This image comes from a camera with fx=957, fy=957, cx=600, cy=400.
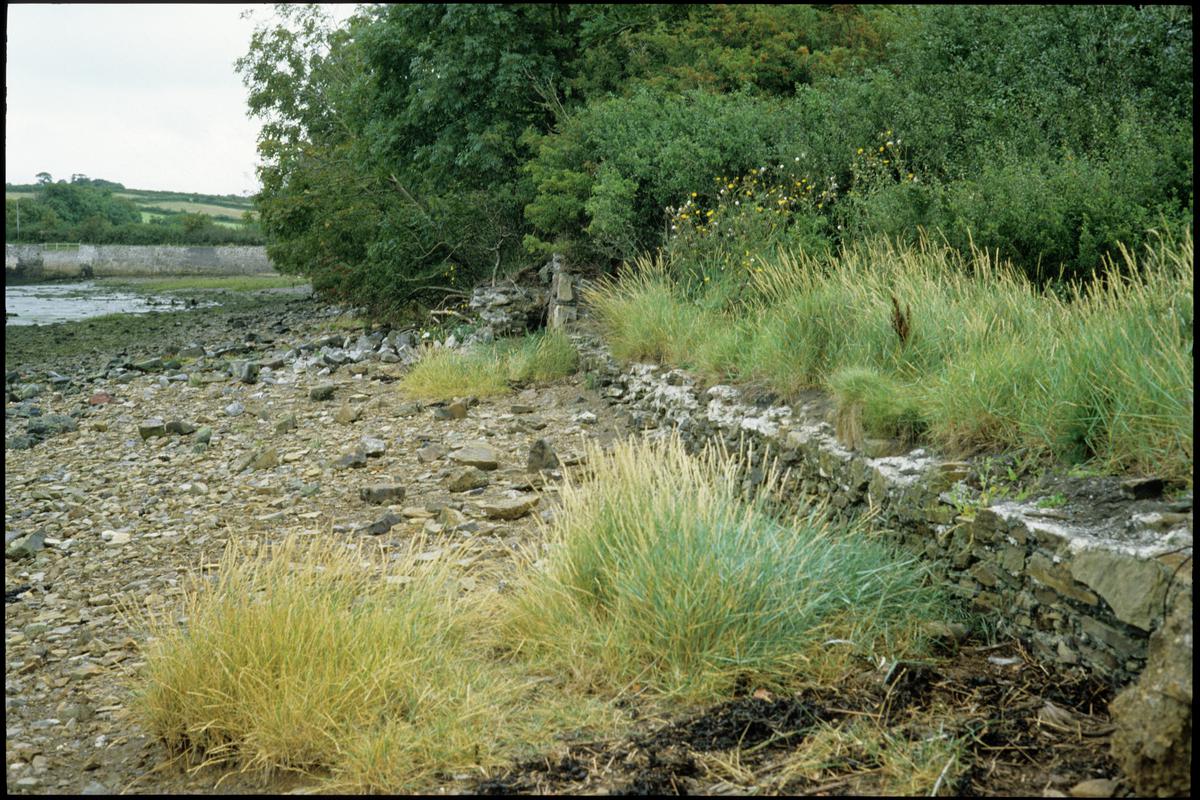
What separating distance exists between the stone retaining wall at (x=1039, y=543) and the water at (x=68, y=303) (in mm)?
22436

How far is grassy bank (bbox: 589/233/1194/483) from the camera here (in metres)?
3.81

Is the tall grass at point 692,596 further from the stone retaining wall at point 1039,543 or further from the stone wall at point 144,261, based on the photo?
the stone wall at point 144,261

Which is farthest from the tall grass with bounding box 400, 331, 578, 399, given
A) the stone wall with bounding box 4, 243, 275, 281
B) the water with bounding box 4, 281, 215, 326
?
the stone wall with bounding box 4, 243, 275, 281

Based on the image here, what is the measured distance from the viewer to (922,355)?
5555 mm

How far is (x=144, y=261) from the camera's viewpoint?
4406 cm

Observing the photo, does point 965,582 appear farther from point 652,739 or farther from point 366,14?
point 366,14

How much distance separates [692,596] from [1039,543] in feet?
4.38

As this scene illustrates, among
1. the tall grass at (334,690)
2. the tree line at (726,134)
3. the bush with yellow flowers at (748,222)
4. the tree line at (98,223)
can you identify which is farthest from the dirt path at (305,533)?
the tree line at (98,223)

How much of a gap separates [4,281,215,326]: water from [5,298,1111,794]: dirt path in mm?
13314

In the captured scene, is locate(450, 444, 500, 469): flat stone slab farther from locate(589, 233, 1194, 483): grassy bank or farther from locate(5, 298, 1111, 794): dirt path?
locate(589, 233, 1194, 483): grassy bank

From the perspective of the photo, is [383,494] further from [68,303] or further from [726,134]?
[68,303]

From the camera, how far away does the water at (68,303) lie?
25.2 meters

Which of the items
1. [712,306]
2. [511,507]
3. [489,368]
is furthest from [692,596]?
[489,368]

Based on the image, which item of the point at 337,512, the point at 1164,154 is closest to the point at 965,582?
the point at 337,512
